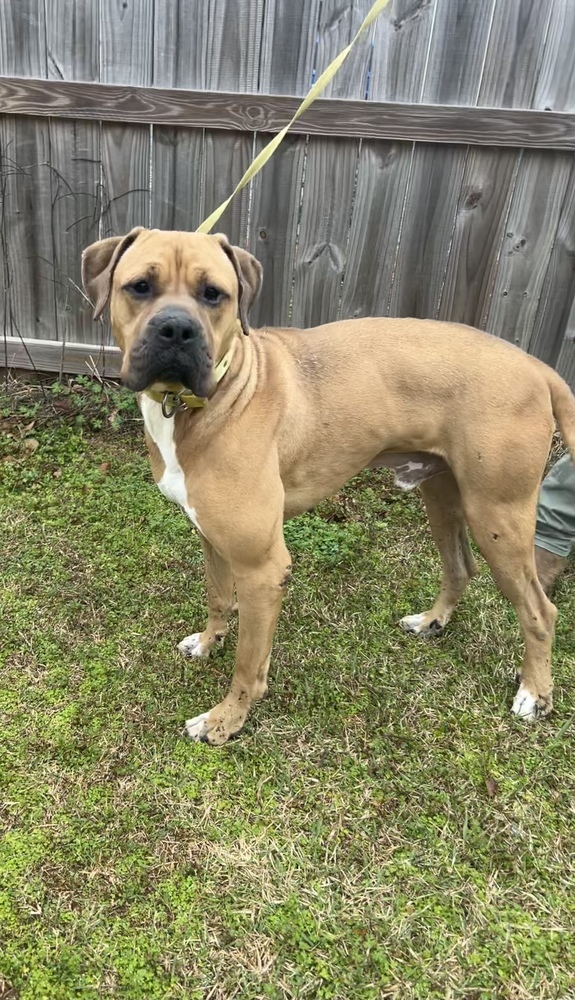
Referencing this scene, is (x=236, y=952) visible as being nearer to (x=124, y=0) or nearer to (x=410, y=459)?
(x=410, y=459)

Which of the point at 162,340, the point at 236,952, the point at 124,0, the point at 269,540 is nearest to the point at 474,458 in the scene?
the point at 269,540

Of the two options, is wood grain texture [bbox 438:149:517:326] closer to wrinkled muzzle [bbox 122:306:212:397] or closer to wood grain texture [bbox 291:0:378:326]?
wood grain texture [bbox 291:0:378:326]

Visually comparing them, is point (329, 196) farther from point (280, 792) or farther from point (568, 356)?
point (280, 792)

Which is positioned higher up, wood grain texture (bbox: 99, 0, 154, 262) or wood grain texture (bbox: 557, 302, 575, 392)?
wood grain texture (bbox: 99, 0, 154, 262)

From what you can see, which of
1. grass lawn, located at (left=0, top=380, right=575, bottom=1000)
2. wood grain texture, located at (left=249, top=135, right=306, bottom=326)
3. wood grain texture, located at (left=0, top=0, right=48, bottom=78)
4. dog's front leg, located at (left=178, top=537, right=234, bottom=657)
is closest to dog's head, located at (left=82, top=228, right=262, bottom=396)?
dog's front leg, located at (left=178, top=537, right=234, bottom=657)

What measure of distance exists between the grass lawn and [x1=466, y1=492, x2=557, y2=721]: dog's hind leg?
0.43 ft

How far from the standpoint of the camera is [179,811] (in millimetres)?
2521

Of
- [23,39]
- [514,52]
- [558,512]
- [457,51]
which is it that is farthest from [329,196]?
[558,512]

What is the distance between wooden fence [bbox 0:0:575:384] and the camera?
4137mm

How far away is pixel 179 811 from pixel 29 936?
64 centimetres

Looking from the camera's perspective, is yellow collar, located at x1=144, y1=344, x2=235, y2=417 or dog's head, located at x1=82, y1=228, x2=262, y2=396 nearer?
dog's head, located at x1=82, y1=228, x2=262, y2=396

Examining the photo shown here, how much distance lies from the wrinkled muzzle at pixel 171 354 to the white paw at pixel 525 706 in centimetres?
214

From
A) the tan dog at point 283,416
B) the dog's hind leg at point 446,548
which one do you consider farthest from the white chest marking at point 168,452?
the dog's hind leg at point 446,548

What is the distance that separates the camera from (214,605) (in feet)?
10.4
